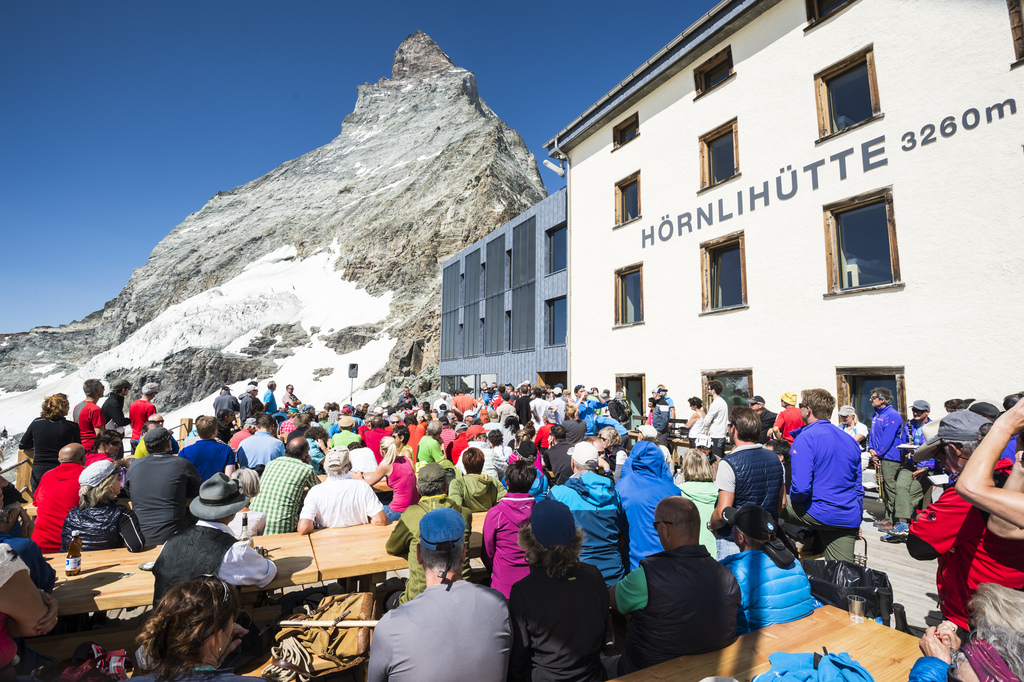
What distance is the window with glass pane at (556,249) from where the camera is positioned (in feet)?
64.6

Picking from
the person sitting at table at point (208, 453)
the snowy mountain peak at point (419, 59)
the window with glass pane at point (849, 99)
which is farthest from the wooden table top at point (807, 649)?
the snowy mountain peak at point (419, 59)

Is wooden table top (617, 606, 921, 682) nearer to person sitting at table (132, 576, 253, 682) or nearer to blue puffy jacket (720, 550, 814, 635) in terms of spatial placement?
blue puffy jacket (720, 550, 814, 635)

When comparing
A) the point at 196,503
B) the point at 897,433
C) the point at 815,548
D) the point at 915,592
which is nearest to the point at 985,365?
the point at 897,433

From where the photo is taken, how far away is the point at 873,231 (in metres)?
9.91

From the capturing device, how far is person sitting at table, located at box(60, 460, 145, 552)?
4094 millimetres

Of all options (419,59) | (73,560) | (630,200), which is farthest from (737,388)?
(419,59)

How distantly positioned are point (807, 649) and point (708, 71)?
15.1 meters

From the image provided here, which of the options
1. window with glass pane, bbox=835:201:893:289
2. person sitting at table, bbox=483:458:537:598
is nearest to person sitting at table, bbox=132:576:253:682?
person sitting at table, bbox=483:458:537:598

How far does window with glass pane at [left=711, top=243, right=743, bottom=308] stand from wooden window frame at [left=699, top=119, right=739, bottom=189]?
186cm

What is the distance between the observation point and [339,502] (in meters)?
4.96

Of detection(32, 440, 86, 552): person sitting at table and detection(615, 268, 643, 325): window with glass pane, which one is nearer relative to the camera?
detection(32, 440, 86, 552): person sitting at table

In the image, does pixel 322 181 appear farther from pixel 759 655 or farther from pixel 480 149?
pixel 759 655

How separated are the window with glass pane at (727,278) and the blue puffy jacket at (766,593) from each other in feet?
34.0

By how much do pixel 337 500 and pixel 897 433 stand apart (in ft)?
26.4
